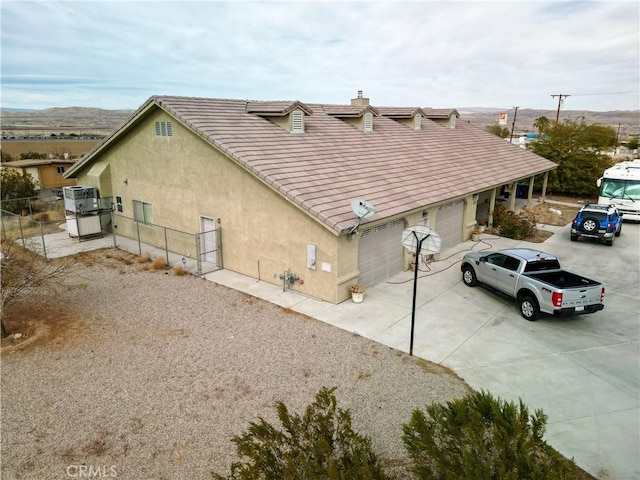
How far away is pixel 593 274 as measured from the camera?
1645cm

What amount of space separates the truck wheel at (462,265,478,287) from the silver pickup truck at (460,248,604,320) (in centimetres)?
9

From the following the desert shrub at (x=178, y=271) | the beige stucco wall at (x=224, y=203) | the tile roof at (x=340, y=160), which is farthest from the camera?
the desert shrub at (x=178, y=271)

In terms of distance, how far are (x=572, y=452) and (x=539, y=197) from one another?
28989 millimetres

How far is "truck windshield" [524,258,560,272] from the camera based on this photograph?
12602 mm

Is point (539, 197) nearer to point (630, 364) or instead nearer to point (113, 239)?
point (630, 364)

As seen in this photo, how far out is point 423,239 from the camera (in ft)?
31.8

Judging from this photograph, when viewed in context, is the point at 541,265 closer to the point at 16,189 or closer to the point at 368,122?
the point at 368,122

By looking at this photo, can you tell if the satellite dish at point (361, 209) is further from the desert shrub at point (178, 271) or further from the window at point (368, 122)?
the window at point (368, 122)

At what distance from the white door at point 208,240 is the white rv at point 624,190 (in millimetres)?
22095

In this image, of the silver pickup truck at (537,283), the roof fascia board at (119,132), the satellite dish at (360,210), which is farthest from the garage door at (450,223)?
the roof fascia board at (119,132)

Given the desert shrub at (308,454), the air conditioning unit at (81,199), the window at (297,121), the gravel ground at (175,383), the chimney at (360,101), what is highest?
the chimney at (360,101)

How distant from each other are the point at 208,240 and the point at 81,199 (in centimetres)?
785

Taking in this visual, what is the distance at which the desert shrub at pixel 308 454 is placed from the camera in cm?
532

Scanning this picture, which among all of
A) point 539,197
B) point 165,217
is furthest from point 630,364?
point 539,197
